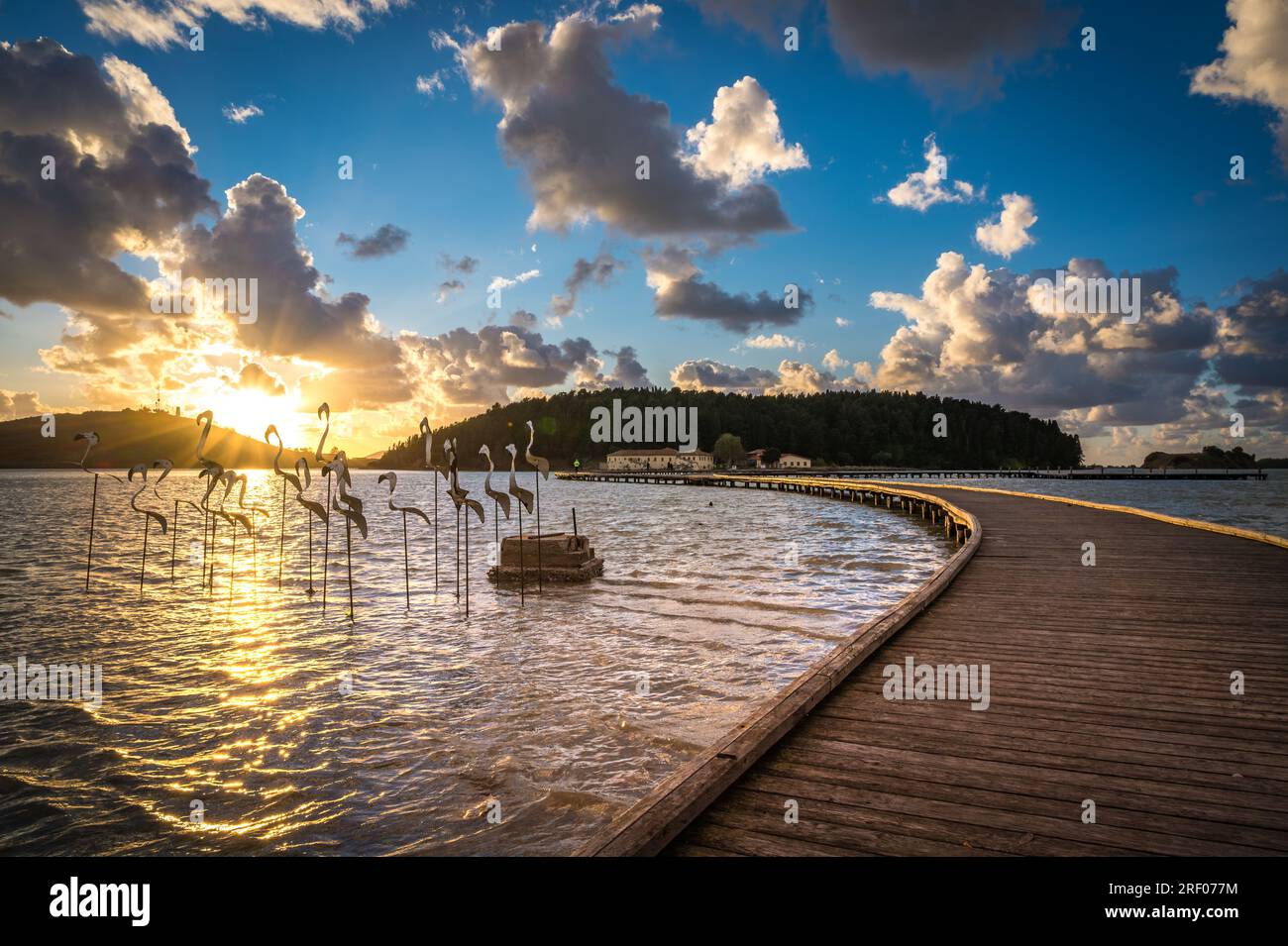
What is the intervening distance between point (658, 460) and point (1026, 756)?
169m

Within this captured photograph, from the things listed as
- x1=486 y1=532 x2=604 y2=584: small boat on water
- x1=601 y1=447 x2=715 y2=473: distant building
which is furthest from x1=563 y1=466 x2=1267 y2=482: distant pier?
x1=486 y1=532 x2=604 y2=584: small boat on water

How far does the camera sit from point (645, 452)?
176 m

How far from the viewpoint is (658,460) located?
173 meters

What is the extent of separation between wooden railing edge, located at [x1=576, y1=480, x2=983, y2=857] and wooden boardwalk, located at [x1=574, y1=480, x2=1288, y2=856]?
14 millimetres

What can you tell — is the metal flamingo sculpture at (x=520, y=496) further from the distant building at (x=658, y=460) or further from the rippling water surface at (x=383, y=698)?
the distant building at (x=658, y=460)

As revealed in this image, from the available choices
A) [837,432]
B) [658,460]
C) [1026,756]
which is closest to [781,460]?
[837,432]

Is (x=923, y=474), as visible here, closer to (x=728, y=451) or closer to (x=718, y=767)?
(x=728, y=451)

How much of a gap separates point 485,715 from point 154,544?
26727 mm

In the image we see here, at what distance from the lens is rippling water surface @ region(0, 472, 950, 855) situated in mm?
5793

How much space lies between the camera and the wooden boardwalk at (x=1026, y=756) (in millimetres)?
3395

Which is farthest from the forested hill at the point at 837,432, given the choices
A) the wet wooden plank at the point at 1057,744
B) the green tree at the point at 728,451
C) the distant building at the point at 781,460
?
the wet wooden plank at the point at 1057,744
